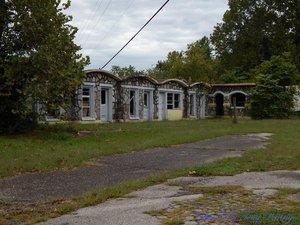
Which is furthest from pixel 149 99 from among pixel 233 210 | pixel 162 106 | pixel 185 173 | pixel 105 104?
pixel 233 210

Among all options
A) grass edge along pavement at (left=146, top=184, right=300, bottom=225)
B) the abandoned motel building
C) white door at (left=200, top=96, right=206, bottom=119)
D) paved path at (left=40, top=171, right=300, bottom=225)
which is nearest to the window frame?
the abandoned motel building

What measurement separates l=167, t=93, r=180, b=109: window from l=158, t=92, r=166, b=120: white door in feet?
2.67

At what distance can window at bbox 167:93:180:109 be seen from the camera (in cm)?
3584

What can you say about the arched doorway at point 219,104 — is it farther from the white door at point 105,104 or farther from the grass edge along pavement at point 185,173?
the grass edge along pavement at point 185,173

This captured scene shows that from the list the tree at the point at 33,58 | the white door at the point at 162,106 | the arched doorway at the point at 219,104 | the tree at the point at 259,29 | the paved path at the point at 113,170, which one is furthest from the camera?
the tree at the point at 259,29

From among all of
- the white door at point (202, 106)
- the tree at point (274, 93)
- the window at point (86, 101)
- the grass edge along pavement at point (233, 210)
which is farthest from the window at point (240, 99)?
the grass edge along pavement at point (233, 210)

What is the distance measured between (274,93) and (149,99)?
32.6ft

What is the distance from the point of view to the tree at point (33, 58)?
1641 cm

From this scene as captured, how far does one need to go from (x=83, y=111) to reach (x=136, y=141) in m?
11.5

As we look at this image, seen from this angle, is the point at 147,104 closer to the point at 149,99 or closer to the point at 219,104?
the point at 149,99

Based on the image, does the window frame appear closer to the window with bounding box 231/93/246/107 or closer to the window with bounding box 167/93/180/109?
the window with bounding box 167/93/180/109

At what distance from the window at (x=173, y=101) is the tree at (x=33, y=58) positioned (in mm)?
18472

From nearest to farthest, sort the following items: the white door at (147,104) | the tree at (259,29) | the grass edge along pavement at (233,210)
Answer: the grass edge along pavement at (233,210) < the white door at (147,104) < the tree at (259,29)

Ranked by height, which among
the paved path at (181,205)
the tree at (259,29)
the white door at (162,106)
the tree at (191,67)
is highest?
the tree at (259,29)
